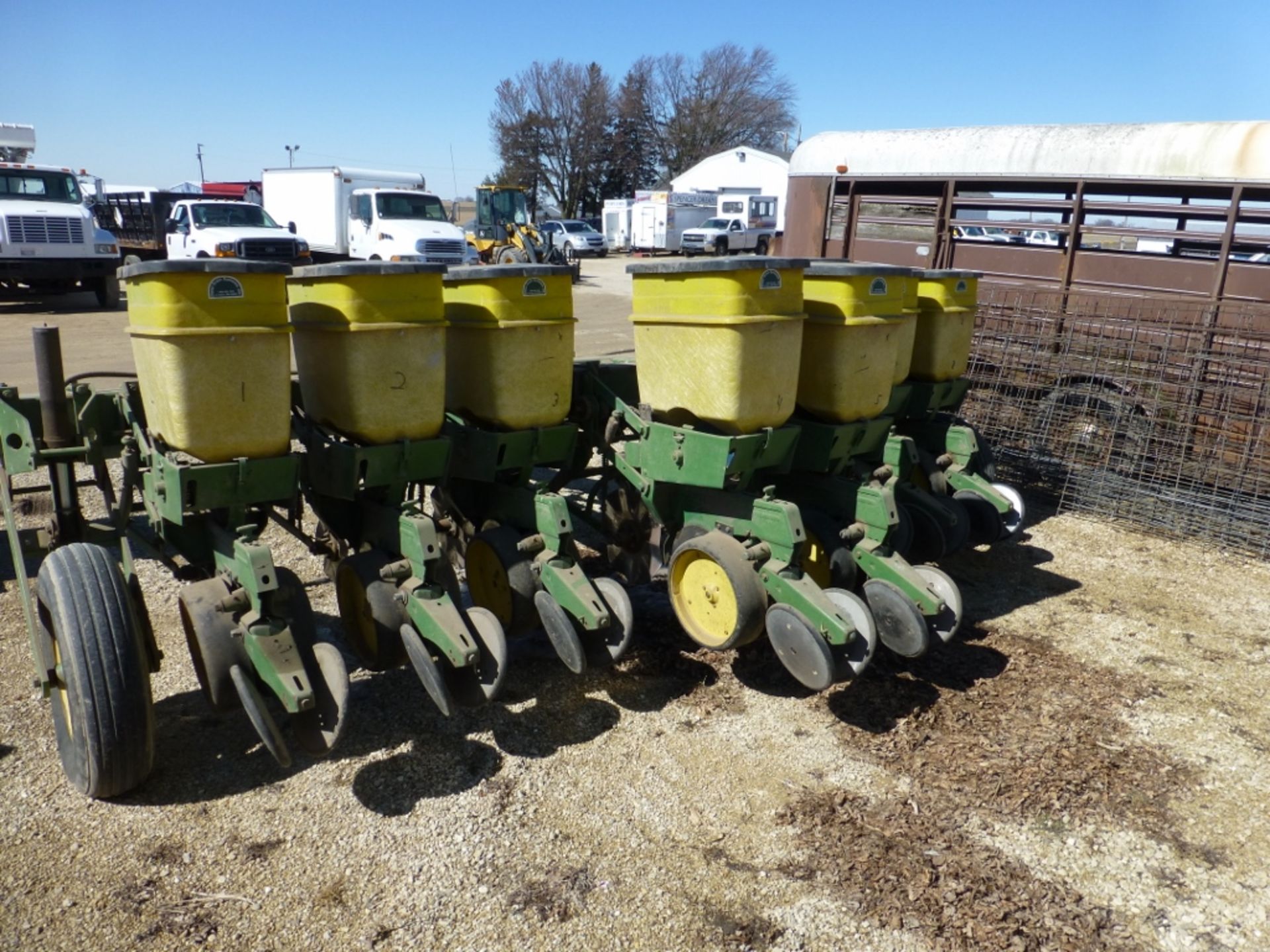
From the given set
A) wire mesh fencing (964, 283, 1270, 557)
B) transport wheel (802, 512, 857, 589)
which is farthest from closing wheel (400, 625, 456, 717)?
wire mesh fencing (964, 283, 1270, 557)

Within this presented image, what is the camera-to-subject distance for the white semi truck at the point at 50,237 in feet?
48.9

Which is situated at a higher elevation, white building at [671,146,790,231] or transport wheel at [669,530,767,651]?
white building at [671,146,790,231]

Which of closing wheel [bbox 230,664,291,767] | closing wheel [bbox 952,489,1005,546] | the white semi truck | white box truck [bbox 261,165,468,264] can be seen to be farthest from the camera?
white box truck [bbox 261,165,468,264]

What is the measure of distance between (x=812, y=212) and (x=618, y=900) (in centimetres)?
735

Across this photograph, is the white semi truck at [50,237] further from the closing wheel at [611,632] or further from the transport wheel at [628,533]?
the closing wheel at [611,632]

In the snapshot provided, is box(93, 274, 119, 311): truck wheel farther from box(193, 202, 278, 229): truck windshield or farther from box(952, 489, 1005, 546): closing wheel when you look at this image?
box(952, 489, 1005, 546): closing wheel

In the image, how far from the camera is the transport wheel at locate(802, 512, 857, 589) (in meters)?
4.53

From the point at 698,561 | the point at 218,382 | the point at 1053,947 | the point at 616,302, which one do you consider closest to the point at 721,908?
the point at 1053,947

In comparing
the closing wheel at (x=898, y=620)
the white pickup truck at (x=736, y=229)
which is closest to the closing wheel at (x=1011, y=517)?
the closing wheel at (x=898, y=620)

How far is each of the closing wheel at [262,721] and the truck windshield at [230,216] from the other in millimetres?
17672

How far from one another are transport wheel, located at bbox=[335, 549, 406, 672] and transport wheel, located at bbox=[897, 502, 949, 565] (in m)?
2.77

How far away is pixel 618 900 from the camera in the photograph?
305cm

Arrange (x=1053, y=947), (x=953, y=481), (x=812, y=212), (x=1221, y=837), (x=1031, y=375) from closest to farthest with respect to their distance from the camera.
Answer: (x=1053, y=947) < (x=1221, y=837) < (x=953, y=481) < (x=1031, y=375) < (x=812, y=212)

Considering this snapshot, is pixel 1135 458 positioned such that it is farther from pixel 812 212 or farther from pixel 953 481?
pixel 812 212
